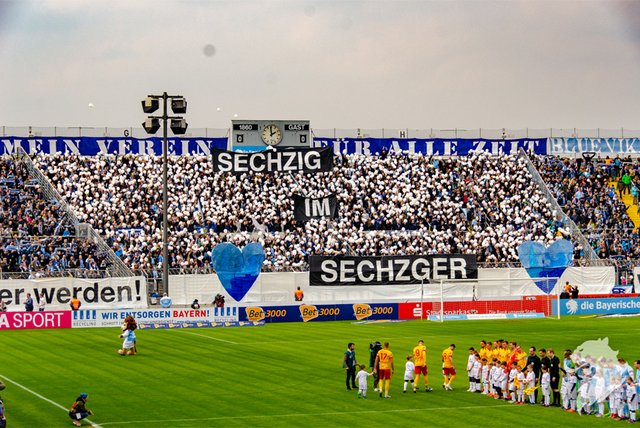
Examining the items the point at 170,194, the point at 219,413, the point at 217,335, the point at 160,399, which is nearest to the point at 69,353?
the point at 217,335

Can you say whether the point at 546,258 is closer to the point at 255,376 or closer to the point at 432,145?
the point at 432,145

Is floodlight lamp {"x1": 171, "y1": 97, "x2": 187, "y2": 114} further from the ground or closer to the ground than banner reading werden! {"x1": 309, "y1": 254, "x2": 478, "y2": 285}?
further from the ground

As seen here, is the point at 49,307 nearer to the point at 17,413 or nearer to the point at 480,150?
the point at 17,413

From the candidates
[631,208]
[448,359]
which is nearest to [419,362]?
[448,359]

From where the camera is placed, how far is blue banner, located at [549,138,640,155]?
86.4m

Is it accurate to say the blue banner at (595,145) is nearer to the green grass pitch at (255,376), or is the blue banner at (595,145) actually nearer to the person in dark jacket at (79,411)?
the green grass pitch at (255,376)

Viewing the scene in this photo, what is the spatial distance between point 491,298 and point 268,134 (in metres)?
25.1

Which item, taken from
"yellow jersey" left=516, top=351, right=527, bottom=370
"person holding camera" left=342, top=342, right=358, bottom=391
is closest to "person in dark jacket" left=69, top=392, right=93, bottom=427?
"person holding camera" left=342, top=342, right=358, bottom=391

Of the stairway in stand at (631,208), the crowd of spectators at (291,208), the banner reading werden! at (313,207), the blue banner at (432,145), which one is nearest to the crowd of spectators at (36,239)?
the crowd of spectators at (291,208)

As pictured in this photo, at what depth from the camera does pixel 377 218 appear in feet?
243

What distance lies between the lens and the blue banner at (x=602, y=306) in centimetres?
6525

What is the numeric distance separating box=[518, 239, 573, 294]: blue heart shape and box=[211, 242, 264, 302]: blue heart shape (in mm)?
17619

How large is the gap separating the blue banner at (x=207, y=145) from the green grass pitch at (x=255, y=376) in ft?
84.3

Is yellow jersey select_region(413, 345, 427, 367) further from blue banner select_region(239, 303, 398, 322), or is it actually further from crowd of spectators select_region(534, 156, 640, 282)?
crowd of spectators select_region(534, 156, 640, 282)
